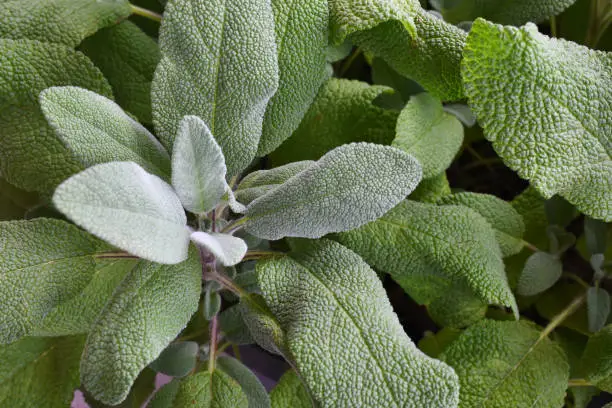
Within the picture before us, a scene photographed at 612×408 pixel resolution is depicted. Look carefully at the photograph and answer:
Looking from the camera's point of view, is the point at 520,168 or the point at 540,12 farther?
the point at 540,12

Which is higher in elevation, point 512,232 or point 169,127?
point 169,127

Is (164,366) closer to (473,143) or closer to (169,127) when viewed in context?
(169,127)

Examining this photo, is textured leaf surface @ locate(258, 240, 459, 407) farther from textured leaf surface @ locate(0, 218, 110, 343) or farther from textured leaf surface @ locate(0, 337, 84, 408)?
textured leaf surface @ locate(0, 337, 84, 408)

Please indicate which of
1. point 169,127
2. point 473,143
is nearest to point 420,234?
point 169,127

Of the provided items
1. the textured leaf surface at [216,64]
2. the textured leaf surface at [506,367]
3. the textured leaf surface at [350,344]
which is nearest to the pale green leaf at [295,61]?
the textured leaf surface at [216,64]

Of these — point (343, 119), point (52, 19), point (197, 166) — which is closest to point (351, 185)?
point (197, 166)

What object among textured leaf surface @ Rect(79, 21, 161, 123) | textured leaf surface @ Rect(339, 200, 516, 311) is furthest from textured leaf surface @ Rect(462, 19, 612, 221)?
textured leaf surface @ Rect(79, 21, 161, 123)

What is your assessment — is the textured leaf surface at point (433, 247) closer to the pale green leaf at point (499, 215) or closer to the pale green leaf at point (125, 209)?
the pale green leaf at point (499, 215)
